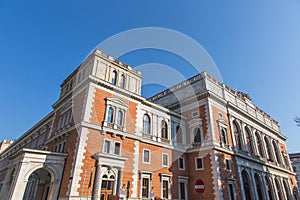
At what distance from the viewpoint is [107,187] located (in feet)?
55.7

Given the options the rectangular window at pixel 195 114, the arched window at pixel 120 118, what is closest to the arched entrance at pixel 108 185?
the arched window at pixel 120 118

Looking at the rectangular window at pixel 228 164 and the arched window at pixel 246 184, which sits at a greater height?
the rectangular window at pixel 228 164

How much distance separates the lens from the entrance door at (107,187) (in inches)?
653

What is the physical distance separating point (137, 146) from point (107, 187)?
17.0 ft

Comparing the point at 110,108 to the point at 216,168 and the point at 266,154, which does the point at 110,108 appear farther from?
the point at 266,154

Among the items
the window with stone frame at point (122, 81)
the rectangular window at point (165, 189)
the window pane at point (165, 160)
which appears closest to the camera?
the rectangular window at point (165, 189)

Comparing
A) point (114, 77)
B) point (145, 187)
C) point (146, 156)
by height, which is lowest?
point (145, 187)

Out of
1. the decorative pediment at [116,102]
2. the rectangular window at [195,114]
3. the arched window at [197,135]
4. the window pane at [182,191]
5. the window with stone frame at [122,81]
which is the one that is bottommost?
the window pane at [182,191]

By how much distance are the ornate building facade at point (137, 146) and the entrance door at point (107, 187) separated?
8 centimetres

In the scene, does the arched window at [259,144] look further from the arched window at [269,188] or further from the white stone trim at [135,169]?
the white stone trim at [135,169]

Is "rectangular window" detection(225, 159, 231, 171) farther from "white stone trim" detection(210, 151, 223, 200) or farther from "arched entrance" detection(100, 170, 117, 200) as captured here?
"arched entrance" detection(100, 170, 117, 200)

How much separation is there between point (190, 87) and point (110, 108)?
1379cm

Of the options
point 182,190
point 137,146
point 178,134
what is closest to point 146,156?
point 137,146

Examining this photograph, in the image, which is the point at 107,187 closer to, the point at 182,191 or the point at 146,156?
the point at 146,156
